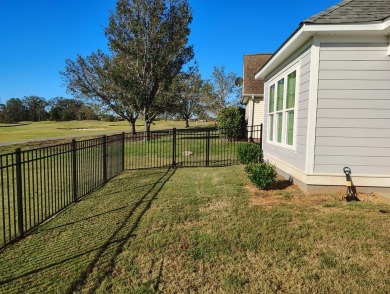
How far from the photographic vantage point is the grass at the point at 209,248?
2975mm

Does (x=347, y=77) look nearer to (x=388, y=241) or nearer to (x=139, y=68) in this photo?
(x=388, y=241)

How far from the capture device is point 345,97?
5664 millimetres

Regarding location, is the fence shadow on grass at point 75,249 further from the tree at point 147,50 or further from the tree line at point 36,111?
the tree line at point 36,111

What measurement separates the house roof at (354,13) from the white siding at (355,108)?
1.46ft

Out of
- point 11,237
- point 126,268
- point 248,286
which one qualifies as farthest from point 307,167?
point 11,237

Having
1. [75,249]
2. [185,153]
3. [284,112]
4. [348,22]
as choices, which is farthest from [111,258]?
[185,153]

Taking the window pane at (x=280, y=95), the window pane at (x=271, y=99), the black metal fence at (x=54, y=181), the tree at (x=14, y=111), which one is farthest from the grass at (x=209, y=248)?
the tree at (x=14, y=111)

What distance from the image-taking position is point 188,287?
2.93m

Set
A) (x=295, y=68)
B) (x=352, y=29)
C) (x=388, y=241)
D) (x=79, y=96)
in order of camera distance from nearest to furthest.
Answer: (x=388, y=241)
(x=352, y=29)
(x=295, y=68)
(x=79, y=96)

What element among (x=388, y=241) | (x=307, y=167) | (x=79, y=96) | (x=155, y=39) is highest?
(x=155, y=39)

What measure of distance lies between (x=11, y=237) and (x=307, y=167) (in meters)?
5.42

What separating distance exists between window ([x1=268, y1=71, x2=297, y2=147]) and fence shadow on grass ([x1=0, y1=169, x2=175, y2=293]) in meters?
3.85

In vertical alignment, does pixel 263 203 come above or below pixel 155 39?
below

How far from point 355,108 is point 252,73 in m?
14.5
